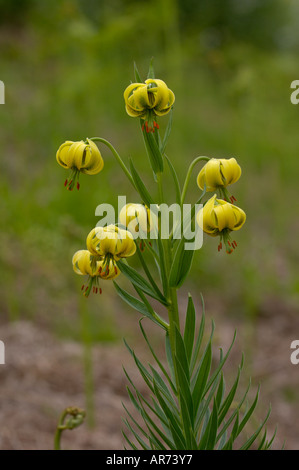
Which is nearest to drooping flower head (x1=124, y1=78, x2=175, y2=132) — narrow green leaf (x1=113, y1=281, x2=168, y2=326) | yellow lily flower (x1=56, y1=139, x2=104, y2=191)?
yellow lily flower (x1=56, y1=139, x2=104, y2=191)

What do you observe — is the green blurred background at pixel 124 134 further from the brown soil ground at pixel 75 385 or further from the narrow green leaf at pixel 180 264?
the narrow green leaf at pixel 180 264

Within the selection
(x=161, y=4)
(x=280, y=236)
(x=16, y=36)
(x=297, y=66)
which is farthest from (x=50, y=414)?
(x=16, y=36)

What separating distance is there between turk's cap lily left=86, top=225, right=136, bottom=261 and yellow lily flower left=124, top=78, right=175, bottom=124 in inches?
9.0

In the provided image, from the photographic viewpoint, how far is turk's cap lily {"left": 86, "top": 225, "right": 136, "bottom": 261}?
1056 mm

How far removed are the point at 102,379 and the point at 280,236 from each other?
9.27 feet

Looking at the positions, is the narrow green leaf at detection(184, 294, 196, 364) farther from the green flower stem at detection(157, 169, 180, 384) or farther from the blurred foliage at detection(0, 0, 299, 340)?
the blurred foliage at detection(0, 0, 299, 340)

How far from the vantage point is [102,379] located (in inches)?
107

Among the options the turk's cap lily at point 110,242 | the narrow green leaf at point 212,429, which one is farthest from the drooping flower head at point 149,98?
the narrow green leaf at point 212,429

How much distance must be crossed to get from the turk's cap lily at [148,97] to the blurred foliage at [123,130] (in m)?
0.95

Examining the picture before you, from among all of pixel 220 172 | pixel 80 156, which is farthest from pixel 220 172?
pixel 80 156

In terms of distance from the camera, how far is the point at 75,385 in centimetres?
258

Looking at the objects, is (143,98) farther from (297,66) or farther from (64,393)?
(297,66)

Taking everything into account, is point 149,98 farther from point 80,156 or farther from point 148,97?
point 80,156

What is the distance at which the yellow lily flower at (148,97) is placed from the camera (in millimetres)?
1066
